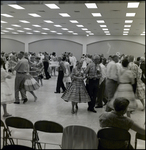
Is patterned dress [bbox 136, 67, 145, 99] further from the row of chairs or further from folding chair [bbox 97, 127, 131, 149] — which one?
folding chair [bbox 97, 127, 131, 149]

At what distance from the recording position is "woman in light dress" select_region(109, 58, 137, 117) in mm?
3848

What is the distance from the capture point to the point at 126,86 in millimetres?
3959

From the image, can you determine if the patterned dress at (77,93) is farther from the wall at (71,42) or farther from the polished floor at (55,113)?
the wall at (71,42)

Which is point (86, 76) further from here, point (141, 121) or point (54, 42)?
point (141, 121)

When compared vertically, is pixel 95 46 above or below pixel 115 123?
above

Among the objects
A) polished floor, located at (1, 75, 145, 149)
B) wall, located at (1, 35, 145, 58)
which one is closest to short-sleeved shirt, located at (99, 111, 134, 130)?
polished floor, located at (1, 75, 145, 149)

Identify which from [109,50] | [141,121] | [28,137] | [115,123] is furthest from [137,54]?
[28,137]

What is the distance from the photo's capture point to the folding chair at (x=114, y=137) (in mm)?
2973

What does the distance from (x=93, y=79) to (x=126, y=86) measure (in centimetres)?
210

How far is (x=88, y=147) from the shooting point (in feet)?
10.2

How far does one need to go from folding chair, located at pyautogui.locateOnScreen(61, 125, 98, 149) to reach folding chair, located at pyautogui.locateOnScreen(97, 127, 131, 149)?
188 mm

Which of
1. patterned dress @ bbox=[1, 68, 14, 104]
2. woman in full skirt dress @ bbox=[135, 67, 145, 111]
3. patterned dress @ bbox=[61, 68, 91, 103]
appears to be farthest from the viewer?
patterned dress @ bbox=[61, 68, 91, 103]

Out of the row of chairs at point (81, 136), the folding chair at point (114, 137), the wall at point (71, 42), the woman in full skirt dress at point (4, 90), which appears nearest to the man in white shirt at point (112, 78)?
the wall at point (71, 42)

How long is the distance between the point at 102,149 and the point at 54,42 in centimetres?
375
